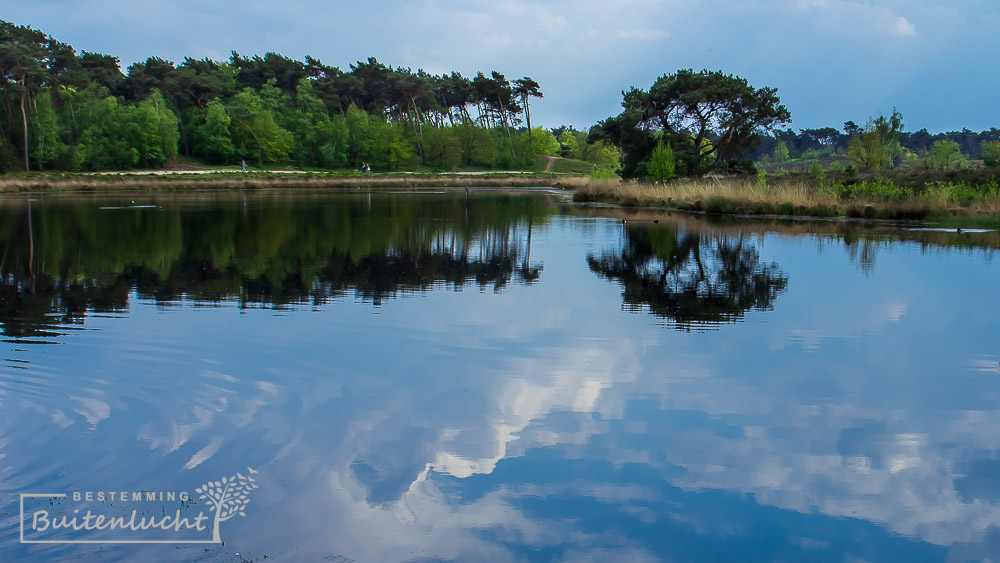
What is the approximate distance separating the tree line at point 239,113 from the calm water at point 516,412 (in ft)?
229

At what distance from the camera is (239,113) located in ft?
311

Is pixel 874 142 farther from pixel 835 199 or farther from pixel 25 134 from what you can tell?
pixel 25 134

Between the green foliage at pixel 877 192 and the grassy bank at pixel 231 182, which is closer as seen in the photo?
the green foliage at pixel 877 192

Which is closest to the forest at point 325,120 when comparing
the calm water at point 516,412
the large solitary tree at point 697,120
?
the large solitary tree at point 697,120

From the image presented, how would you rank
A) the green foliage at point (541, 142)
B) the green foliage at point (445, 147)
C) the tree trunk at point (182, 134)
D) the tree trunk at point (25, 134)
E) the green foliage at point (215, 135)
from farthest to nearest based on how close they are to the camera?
the green foliage at point (541, 142) < the green foliage at point (445, 147) < the tree trunk at point (182, 134) < the green foliage at point (215, 135) < the tree trunk at point (25, 134)

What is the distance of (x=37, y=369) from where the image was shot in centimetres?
785

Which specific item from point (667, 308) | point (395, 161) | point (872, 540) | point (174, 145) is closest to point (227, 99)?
point (174, 145)

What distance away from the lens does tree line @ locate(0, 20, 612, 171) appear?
78625mm

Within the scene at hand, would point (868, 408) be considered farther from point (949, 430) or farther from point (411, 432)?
point (411, 432)

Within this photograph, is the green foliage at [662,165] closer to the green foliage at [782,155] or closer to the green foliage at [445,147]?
the green foliage at [445,147]

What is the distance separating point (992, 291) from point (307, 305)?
35.5ft

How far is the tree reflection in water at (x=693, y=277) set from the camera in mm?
11430

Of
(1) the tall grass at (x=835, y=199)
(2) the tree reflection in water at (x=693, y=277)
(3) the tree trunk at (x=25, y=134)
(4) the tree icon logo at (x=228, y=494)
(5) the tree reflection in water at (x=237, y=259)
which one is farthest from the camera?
(3) the tree trunk at (x=25, y=134)

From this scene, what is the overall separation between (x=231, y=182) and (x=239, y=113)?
33114 millimetres
